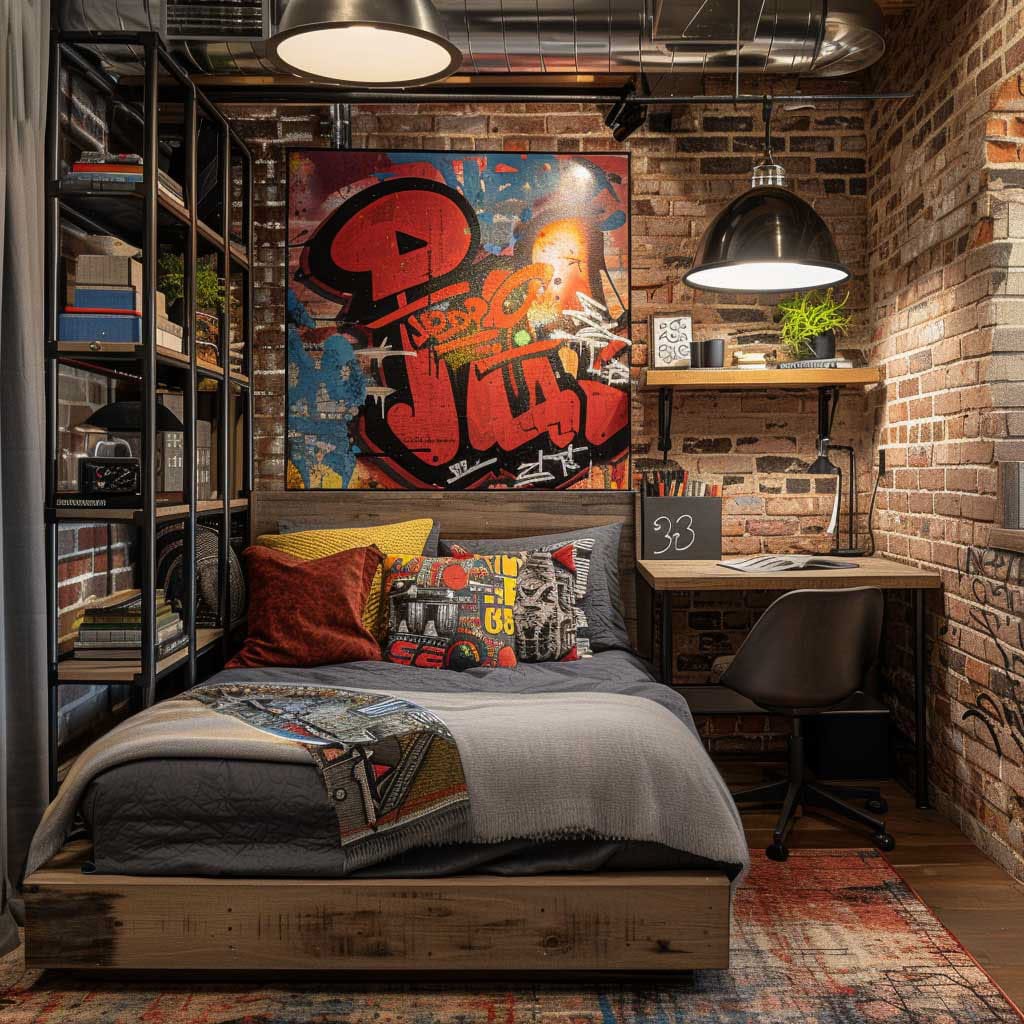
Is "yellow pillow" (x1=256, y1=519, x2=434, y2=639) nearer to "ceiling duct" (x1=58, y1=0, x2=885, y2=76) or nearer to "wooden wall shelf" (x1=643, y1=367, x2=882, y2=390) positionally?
"wooden wall shelf" (x1=643, y1=367, x2=882, y2=390)

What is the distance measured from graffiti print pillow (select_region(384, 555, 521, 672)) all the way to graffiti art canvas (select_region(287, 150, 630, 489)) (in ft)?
2.38

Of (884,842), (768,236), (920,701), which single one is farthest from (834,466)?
(884,842)

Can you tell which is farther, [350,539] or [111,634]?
[350,539]

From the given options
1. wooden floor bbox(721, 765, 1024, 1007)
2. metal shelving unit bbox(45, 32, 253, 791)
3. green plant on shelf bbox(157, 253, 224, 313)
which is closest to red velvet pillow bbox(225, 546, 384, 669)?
metal shelving unit bbox(45, 32, 253, 791)

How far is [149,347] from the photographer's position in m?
2.68

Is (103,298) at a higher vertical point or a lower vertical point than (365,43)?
lower

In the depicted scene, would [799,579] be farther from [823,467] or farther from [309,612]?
[309,612]

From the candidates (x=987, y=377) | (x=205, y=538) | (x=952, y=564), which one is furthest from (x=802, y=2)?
(x=205, y=538)

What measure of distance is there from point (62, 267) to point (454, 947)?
2282 millimetres

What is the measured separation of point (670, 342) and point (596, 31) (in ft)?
3.94

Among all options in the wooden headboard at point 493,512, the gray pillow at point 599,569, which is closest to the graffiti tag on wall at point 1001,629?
the gray pillow at point 599,569

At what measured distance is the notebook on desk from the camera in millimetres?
3268

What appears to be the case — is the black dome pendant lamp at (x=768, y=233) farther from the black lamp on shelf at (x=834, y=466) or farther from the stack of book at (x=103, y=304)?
the stack of book at (x=103, y=304)

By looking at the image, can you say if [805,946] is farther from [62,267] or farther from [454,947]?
[62,267]
